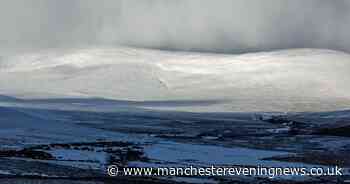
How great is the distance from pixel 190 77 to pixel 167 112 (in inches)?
923

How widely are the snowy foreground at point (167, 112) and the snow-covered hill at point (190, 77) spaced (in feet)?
0.39

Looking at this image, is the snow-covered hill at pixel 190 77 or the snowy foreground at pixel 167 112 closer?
the snowy foreground at pixel 167 112

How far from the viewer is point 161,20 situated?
91.2 m

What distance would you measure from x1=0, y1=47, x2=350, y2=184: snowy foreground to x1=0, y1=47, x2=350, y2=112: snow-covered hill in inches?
4.7

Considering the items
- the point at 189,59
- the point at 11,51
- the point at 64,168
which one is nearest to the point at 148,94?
the point at 189,59

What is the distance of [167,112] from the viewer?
5559cm

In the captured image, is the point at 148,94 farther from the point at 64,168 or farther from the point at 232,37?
the point at 64,168

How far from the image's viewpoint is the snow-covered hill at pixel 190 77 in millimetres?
67250

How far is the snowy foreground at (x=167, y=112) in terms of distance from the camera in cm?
2870

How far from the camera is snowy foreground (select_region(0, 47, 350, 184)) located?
28.7m

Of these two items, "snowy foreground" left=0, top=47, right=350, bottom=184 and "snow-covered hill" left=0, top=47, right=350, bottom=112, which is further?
"snow-covered hill" left=0, top=47, right=350, bottom=112

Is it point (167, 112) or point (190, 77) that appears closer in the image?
point (167, 112)

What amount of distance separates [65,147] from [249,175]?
935cm

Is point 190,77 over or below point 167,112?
over
